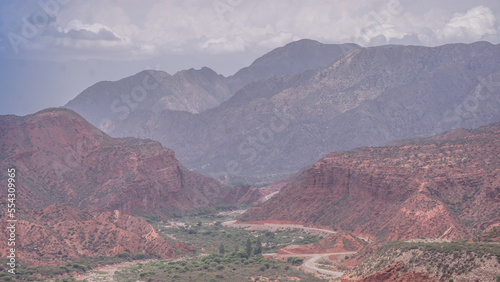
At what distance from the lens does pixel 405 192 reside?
10481 cm

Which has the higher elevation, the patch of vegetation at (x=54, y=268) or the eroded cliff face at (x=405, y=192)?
the eroded cliff face at (x=405, y=192)

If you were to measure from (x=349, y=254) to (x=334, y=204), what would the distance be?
118 feet

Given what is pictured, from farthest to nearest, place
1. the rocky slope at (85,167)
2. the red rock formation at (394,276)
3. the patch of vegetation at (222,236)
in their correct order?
the rocky slope at (85,167) → the patch of vegetation at (222,236) → the red rock formation at (394,276)

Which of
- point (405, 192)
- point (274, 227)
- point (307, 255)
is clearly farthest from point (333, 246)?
point (274, 227)

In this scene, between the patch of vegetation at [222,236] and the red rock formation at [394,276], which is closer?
the red rock formation at [394,276]

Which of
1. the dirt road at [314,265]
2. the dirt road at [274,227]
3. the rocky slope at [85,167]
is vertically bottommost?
the dirt road at [314,265]

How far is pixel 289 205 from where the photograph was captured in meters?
139

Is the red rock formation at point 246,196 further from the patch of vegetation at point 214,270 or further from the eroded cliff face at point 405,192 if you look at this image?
the patch of vegetation at point 214,270

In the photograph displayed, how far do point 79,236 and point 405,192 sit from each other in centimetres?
4937

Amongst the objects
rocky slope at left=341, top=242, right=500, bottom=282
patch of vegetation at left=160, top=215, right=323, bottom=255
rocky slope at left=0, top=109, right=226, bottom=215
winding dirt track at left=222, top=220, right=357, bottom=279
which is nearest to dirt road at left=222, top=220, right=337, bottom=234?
winding dirt track at left=222, top=220, right=357, bottom=279

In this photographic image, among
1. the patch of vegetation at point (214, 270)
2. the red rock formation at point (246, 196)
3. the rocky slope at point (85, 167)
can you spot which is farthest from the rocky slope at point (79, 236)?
the red rock formation at point (246, 196)

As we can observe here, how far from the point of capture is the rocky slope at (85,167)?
483 ft

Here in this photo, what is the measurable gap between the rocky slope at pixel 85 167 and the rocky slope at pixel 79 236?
35175 millimetres

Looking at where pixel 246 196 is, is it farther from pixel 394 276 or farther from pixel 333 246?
pixel 394 276
